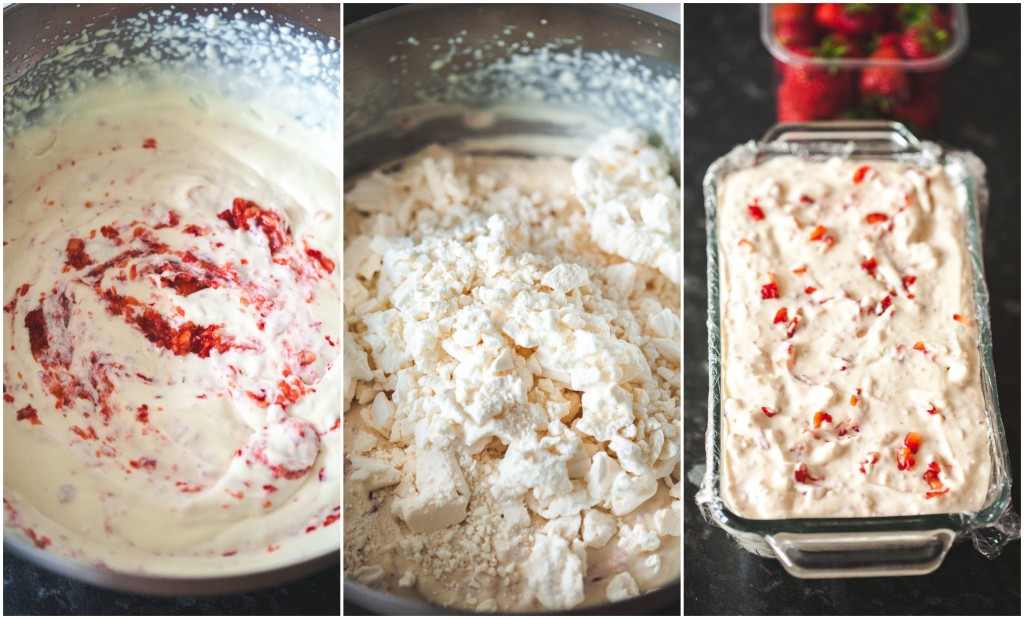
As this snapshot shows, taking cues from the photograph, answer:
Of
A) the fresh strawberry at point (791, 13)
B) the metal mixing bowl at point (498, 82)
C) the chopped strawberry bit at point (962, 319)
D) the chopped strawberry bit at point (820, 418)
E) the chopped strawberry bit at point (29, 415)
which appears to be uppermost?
the fresh strawberry at point (791, 13)

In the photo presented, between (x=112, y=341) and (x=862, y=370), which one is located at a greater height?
(x=862, y=370)

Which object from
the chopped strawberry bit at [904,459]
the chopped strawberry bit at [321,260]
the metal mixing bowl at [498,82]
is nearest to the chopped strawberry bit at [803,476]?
the chopped strawberry bit at [904,459]

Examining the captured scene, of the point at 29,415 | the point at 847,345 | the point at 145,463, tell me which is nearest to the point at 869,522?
the point at 847,345

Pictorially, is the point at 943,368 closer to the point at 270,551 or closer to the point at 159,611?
the point at 270,551

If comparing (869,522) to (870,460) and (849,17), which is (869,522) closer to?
(870,460)

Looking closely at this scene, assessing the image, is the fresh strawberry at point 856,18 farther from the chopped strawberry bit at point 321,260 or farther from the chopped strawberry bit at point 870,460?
the chopped strawberry bit at point 321,260

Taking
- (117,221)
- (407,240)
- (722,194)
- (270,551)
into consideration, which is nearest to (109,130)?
(117,221)

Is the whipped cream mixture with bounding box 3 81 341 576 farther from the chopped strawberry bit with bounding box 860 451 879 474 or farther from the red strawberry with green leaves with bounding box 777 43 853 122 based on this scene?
the red strawberry with green leaves with bounding box 777 43 853 122
